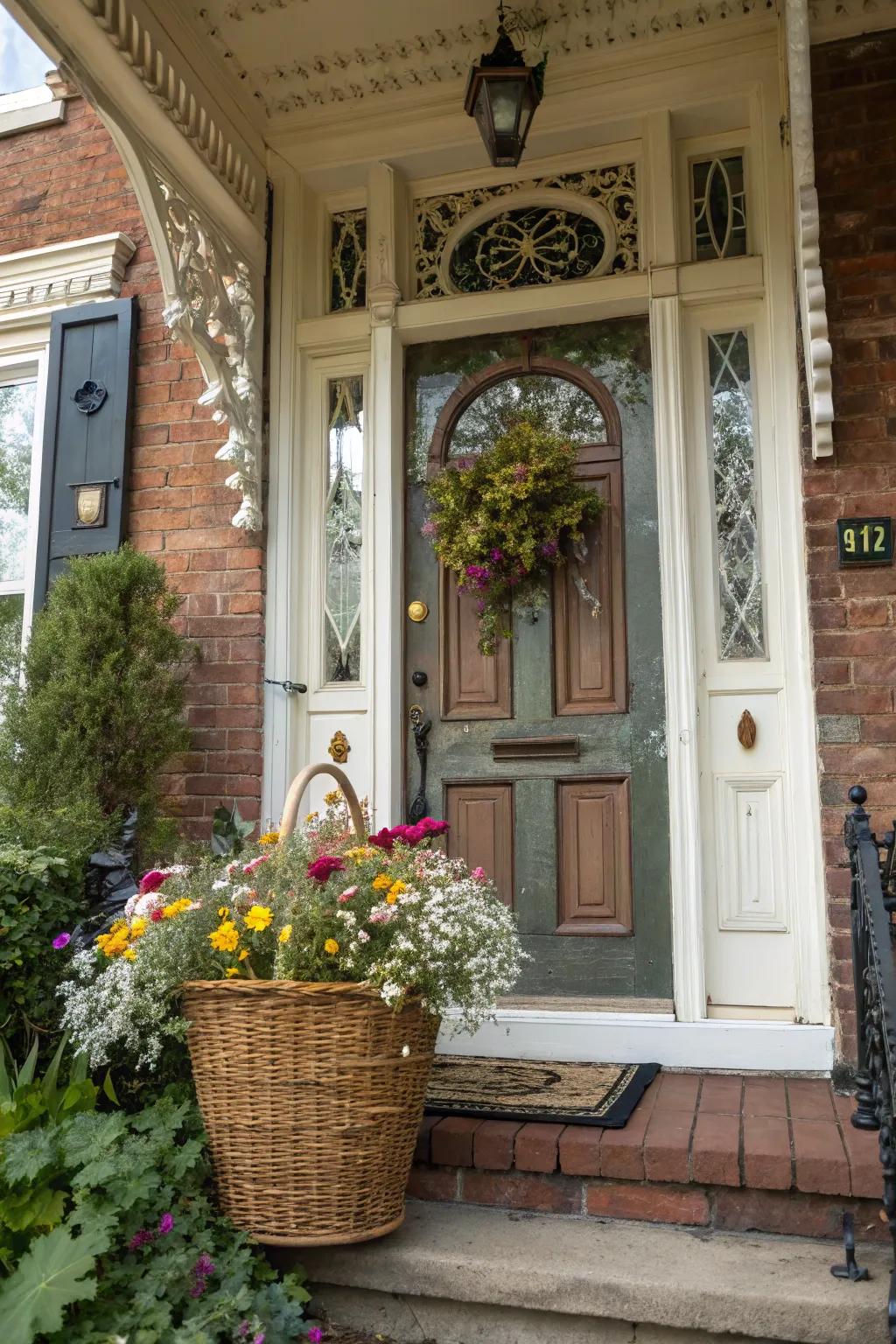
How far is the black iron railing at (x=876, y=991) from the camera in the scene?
A: 1.89m

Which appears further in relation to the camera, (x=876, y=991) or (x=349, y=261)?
(x=349, y=261)

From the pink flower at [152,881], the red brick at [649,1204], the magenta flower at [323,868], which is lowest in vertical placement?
the red brick at [649,1204]

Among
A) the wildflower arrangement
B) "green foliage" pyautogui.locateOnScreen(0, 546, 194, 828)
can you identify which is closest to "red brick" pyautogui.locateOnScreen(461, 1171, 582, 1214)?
the wildflower arrangement

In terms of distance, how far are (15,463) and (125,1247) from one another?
3573 millimetres

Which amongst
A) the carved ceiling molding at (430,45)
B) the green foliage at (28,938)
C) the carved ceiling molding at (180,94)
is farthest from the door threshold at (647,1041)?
the carved ceiling molding at (430,45)

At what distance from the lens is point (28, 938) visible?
2859mm

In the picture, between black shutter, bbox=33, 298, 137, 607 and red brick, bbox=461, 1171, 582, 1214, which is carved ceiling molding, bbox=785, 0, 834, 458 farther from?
black shutter, bbox=33, 298, 137, 607

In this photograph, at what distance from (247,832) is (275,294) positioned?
209 cm

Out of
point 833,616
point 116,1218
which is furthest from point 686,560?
point 116,1218

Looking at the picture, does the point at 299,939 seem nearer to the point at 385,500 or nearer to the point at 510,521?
Result: the point at 510,521

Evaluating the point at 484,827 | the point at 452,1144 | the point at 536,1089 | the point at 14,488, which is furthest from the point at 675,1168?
the point at 14,488

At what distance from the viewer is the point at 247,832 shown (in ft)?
11.8

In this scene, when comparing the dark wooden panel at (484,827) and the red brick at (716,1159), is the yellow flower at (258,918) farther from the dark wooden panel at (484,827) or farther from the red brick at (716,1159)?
the dark wooden panel at (484,827)

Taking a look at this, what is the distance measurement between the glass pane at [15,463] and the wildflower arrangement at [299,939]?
266cm
